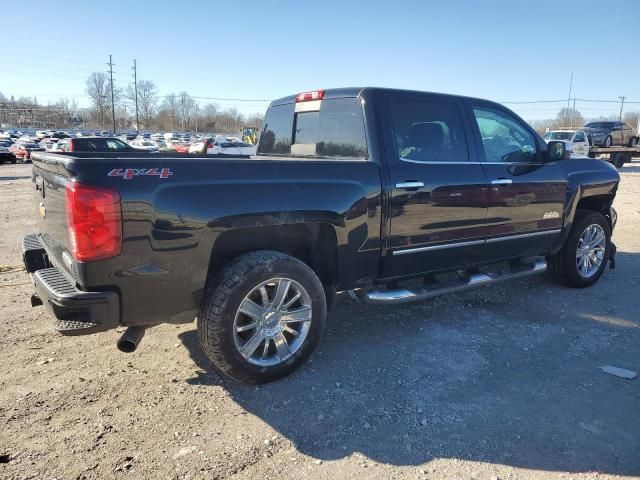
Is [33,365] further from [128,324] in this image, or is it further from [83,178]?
[83,178]

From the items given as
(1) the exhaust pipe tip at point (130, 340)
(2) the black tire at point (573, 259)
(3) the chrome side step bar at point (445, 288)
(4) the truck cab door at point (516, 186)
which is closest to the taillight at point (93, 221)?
(1) the exhaust pipe tip at point (130, 340)

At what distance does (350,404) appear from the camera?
3176 mm

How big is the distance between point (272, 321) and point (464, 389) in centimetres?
139

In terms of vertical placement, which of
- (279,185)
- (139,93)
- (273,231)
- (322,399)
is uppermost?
(139,93)

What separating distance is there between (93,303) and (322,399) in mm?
1526

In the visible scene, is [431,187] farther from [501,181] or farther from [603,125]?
[603,125]

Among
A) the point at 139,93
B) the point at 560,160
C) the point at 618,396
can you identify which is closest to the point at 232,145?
the point at 560,160

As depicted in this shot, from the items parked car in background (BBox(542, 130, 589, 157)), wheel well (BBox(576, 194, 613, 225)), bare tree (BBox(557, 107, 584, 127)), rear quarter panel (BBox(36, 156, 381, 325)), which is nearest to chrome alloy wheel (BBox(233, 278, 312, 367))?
rear quarter panel (BBox(36, 156, 381, 325))

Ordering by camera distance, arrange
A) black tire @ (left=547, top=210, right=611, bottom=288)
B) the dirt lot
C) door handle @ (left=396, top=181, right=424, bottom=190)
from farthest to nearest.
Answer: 1. black tire @ (left=547, top=210, right=611, bottom=288)
2. door handle @ (left=396, top=181, right=424, bottom=190)
3. the dirt lot

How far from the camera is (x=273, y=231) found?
3447 millimetres

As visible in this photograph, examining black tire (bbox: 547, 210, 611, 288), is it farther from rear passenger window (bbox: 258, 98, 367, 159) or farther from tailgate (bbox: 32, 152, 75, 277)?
tailgate (bbox: 32, 152, 75, 277)

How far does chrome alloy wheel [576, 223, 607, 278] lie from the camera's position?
5629mm

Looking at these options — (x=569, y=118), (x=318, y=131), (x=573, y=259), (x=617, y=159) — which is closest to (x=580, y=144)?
(x=617, y=159)

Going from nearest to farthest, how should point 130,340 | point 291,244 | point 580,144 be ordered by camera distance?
1. point 130,340
2. point 291,244
3. point 580,144
